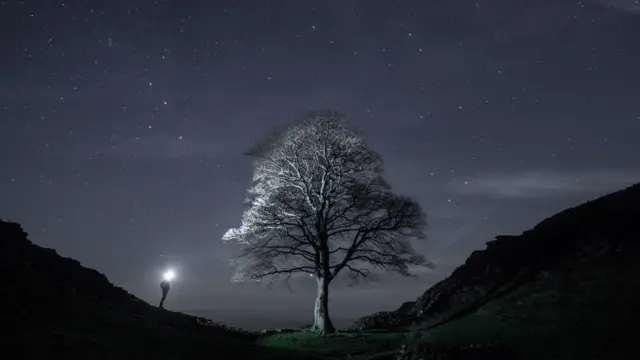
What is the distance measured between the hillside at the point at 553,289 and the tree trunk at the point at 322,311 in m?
5.42

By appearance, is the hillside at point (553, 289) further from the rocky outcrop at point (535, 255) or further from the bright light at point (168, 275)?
the bright light at point (168, 275)

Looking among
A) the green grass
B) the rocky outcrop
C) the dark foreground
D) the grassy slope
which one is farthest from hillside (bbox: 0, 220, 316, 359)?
the rocky outcrop

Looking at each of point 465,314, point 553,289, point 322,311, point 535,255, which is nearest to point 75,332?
point 322,311

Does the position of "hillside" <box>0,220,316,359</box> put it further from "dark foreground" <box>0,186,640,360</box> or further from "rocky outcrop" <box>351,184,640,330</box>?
"rocky outcrop" <box>351,184,640,330</box>

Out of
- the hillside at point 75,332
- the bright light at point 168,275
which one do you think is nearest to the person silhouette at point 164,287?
the bright light at point 168,275

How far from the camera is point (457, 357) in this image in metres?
15.3

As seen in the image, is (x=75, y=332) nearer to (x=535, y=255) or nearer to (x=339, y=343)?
(x=339, y=343)

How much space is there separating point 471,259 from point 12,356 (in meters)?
29.4

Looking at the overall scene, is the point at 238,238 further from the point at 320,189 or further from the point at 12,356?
the point at 12,356

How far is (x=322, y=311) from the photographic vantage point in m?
26.0

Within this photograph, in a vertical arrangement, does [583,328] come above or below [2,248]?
below

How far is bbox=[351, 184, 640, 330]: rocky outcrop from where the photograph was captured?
880 inches

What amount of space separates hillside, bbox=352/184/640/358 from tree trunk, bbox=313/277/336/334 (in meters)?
5.42

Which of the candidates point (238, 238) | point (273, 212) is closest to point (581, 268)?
point (273, 212)
